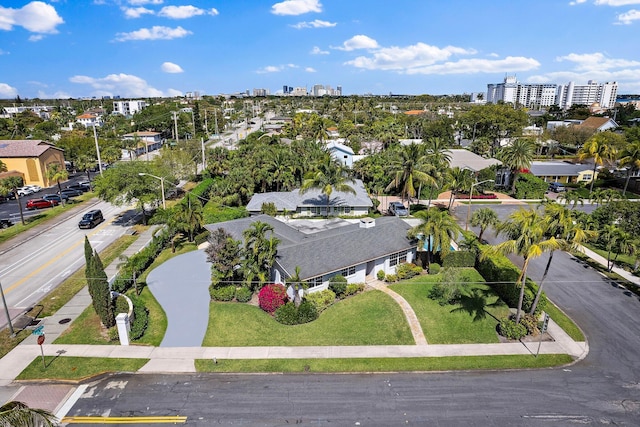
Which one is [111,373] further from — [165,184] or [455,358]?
[165,184]

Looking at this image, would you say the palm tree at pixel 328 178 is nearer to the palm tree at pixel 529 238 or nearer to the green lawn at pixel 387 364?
the palm tree at pixel 529 238

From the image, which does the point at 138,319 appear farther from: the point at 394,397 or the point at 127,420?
the point at 394,397

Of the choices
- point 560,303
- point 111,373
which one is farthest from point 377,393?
point 560,303

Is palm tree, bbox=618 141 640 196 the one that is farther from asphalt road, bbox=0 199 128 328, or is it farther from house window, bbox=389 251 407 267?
asphalt road, bbox=0 199 128 328

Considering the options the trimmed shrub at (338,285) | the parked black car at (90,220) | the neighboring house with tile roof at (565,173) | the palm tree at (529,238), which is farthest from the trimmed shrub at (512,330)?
the neighboring house with tile roof at (565,173)

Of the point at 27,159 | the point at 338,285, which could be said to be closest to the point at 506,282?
the point at 338,285

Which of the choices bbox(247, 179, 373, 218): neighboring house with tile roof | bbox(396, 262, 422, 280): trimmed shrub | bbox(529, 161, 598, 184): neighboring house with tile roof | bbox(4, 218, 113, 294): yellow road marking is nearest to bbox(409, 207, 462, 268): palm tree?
bbox(396, 262, 422, 280): trimmed shrub
